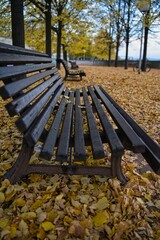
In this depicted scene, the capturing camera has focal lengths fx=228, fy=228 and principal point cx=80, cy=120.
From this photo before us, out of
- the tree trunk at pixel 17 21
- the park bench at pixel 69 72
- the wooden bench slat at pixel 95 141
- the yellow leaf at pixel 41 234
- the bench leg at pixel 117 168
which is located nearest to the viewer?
the yellow leaf at pixel 41 234

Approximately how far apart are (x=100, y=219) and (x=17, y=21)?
5.23 m

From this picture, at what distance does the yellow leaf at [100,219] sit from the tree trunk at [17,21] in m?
5.04

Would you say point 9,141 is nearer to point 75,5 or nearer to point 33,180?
point 33,180

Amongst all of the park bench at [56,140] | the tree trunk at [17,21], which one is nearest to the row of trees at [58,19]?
the tree trunk at [17,21]

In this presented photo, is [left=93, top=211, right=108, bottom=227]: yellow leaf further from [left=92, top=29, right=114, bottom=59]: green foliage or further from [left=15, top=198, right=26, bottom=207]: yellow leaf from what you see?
[left=92, top=29, right=114, bottom=59]: green foliage

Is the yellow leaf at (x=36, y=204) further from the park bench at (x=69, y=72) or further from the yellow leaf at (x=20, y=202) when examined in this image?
the park bench at (x=69, y=72)

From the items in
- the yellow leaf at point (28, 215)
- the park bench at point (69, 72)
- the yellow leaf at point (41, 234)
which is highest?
the park bench at point (69, 72)

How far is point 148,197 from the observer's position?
203 centimetres

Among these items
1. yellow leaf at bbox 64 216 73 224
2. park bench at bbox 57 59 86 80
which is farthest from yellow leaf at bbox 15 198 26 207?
park bench at bbox 57 59 86 80

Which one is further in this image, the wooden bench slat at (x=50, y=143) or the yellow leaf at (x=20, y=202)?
the yellow leaf at (x=20, y=202)

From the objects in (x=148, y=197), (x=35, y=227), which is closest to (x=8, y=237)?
(x=35, y=227)

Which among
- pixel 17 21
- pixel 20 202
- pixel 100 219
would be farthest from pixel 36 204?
Result: pixel 17 21

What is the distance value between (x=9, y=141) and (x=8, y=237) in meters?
1.63

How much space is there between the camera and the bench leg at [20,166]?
1983mm
